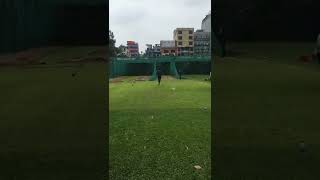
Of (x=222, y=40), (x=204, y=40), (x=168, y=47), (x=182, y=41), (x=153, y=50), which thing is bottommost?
(x=222, y=40)

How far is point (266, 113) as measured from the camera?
14.3 ft

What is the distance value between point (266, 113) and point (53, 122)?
1702 mm

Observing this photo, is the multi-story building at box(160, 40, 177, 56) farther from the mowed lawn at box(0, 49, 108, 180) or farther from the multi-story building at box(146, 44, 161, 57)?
the mowed lawn at box(0, 49, 108, 180)

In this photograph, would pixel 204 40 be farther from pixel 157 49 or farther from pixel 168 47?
pixel 168 47

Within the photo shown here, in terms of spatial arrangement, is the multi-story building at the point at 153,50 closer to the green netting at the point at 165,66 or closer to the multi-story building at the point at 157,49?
the multi-story building at the point at 157,49

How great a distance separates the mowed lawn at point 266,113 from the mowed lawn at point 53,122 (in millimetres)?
790

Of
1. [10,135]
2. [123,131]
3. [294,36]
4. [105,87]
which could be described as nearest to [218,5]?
[294,36]

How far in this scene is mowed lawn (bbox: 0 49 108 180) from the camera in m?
3.31

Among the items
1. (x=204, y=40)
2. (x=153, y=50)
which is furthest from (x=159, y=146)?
(x=153, y=50)

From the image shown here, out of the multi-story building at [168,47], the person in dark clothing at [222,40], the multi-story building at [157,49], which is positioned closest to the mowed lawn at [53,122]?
the person in dark clothing at [222,40]

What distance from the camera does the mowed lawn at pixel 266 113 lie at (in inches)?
131

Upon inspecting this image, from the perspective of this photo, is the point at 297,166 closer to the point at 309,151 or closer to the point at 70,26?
the point at 309,151

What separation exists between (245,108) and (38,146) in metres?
1.76

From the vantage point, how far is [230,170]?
4.39m
